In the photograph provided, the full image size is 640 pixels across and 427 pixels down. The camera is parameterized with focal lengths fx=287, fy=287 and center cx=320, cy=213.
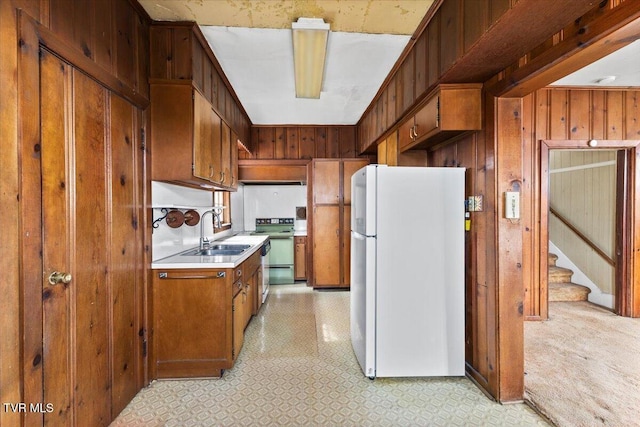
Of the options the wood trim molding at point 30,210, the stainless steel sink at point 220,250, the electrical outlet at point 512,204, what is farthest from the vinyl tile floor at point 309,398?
the electrical outlet at point 512,204

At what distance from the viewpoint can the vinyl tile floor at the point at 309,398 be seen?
1.78 m

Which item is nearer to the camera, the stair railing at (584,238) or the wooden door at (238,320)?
the wooden door at (238,320)

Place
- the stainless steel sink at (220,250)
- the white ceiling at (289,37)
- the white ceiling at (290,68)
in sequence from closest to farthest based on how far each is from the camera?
the white ceiling at (289,37) → the white ceiling at (290,68) → the stainless steel sink at (220,250)

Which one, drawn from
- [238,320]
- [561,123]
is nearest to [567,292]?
[561,123]

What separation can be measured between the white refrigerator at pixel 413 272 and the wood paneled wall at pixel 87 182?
1655 mm

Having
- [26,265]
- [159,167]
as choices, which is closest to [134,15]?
[159,167]

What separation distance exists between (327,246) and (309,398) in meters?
2.68

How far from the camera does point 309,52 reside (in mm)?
2359

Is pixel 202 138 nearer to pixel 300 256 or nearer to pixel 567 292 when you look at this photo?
pixel 300 256

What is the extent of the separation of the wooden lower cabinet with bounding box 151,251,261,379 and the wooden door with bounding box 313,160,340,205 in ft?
8.34

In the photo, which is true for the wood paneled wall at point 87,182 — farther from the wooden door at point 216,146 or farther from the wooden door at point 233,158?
the wooden door at point 233,158

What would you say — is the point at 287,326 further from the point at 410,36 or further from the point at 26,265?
the point at 410,36

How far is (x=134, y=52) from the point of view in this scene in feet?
6.42

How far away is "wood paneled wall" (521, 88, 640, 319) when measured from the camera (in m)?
3.15
